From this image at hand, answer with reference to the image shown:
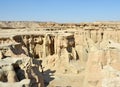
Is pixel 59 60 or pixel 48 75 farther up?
pixel 59 60

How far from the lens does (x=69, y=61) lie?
3138 cm

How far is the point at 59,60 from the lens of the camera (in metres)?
32.3

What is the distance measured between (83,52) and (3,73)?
881 inches

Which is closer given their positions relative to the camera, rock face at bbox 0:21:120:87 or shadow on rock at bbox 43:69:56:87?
rock face at bbox 0:21:120:87

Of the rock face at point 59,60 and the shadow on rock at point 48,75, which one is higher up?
the rock face at point 59,60

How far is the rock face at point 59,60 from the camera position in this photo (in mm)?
13665

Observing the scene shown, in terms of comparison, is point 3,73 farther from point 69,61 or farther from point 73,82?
point 69,61

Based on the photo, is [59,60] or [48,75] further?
[59,60]

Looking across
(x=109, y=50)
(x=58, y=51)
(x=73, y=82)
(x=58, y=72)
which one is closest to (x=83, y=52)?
(x=58, y=51)

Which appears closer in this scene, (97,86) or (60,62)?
(97,86)

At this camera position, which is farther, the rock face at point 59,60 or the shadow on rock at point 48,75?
the shadow on rock at point 48,75

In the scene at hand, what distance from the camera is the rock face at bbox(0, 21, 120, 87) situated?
13665mm

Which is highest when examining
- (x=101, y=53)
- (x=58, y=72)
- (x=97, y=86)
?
(x=101, y=53)

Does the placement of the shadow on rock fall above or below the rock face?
below
